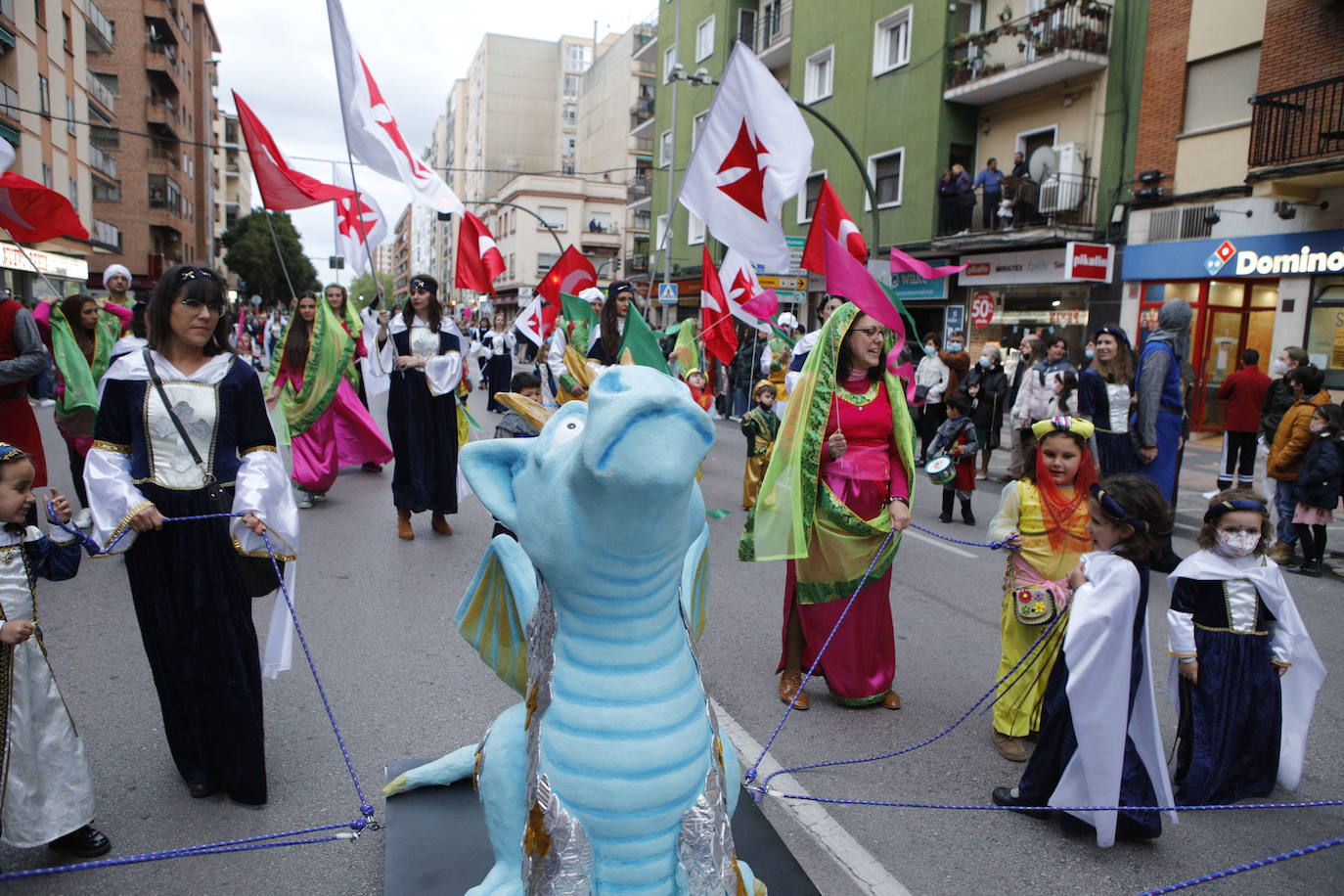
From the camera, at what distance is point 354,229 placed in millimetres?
7559

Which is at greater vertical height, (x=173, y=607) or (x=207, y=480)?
(x=207, y=480)

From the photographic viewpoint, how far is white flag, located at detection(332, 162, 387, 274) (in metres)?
6.50

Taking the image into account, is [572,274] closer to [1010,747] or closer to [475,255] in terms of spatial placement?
[475,255]

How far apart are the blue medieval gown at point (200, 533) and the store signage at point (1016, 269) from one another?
592 inches

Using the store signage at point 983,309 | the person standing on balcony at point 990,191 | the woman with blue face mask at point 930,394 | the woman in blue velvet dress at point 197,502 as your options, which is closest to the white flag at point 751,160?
the woman in blue velvet dress at point 197,502

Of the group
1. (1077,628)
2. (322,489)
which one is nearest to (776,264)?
(1077,628)

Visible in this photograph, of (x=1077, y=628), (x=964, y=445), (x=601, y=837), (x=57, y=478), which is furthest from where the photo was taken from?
(x=57, y=478)

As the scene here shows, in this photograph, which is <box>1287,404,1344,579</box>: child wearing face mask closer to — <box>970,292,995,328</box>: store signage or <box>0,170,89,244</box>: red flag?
<box>0,170,89,244</box>: red flag

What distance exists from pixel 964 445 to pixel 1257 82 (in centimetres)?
982

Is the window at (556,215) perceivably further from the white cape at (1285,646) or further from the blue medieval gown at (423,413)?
the white cape at (1285,646)

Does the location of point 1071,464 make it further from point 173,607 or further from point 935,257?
point 935,257

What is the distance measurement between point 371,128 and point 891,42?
738 inches

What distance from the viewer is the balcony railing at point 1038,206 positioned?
16.2m

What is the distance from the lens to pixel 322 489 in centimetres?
820
